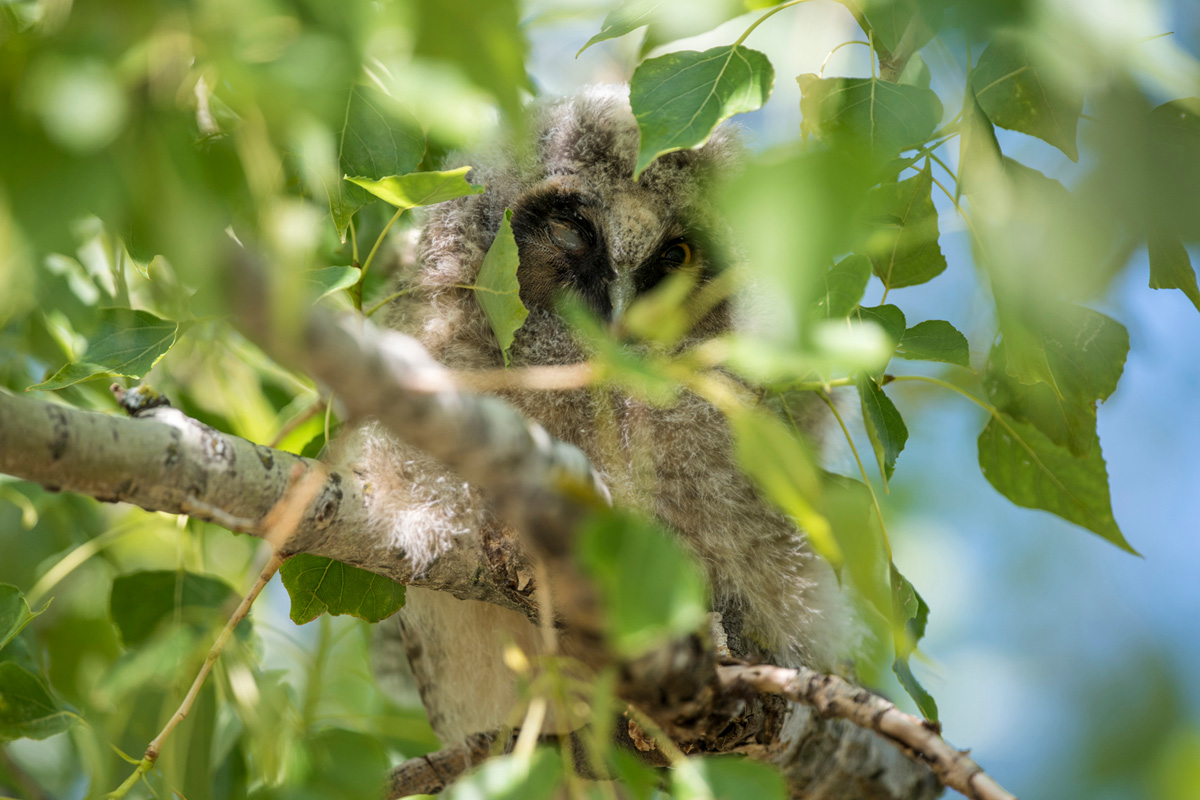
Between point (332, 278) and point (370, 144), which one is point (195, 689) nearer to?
point (332, 278)

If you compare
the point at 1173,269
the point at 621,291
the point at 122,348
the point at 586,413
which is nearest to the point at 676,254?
the point at 621,291

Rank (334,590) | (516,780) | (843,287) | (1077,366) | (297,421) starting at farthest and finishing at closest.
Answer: (297,421) < (334,590) < (1077,366) < (843,287) < (516,780)

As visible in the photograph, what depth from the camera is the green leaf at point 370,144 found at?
105cm

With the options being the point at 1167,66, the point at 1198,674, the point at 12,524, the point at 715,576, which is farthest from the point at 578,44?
the point at 1198,674

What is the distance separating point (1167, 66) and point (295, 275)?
2.11ft

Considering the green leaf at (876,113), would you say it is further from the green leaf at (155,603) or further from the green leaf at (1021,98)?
the green leaf at (155,603)

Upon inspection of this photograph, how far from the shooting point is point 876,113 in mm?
947

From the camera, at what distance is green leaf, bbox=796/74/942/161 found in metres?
0.91

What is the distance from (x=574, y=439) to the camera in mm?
1509

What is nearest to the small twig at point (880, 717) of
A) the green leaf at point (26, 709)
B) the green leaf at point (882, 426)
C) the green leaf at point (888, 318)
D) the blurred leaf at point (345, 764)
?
the green leaf at point (882, 426)

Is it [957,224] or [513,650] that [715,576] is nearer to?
[957,224]

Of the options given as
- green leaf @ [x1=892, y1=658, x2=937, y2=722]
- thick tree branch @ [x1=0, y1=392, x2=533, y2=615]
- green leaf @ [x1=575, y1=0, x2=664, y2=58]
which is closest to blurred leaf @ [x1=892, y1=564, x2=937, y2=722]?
green leaf @ [x1=892, y1=658, x2=937, y2=722]

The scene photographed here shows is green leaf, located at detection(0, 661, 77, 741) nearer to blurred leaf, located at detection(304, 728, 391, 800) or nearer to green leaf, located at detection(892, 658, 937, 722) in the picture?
blurred leaf, located at detection(304, 728, 391, 800)

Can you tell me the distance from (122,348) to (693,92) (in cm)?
78
